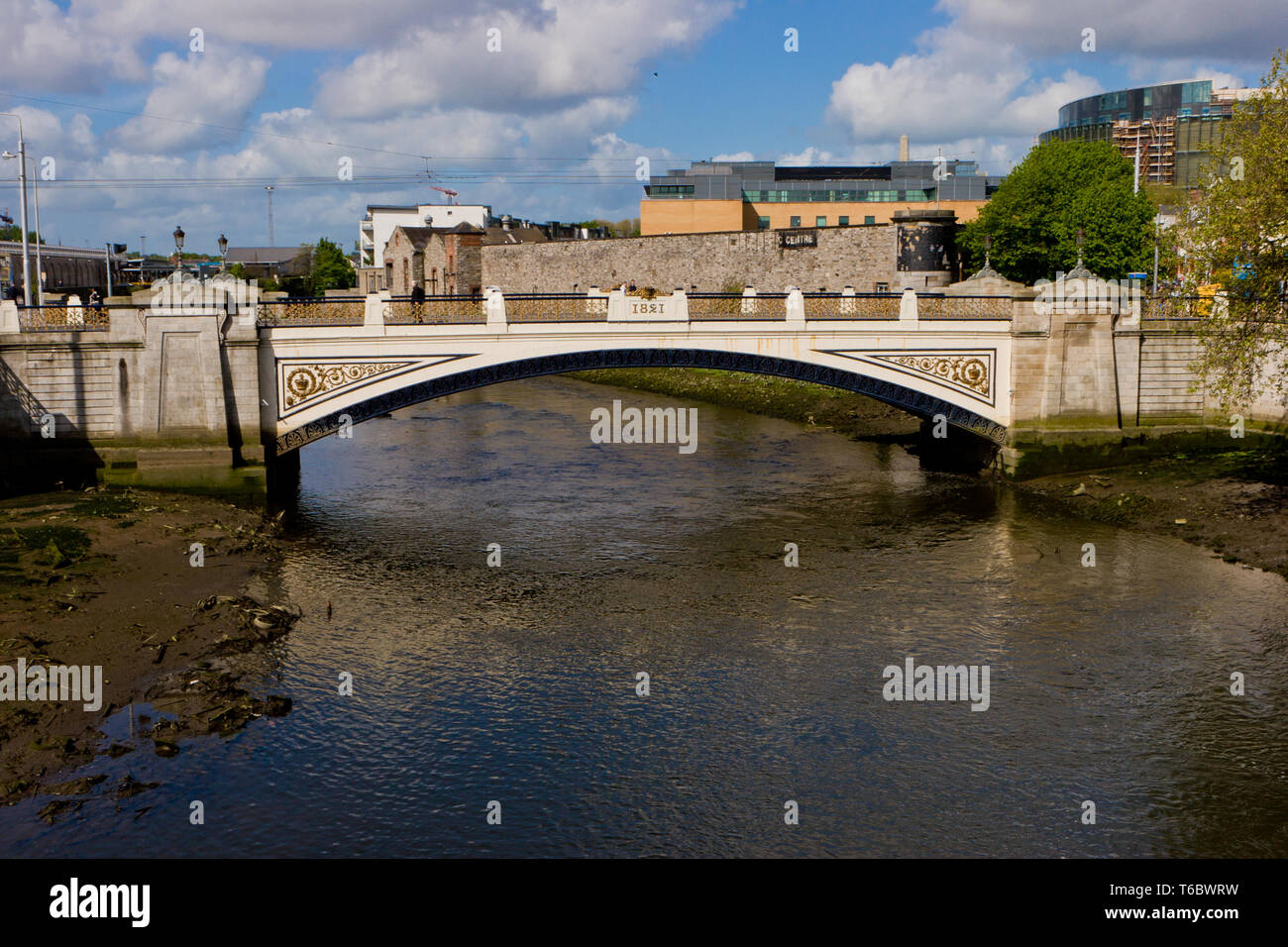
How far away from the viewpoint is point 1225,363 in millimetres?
27250

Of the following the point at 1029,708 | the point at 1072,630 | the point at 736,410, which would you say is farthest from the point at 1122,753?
the point at 736,410

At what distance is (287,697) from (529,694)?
3.87 meters

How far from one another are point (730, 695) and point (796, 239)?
52122 millimetres

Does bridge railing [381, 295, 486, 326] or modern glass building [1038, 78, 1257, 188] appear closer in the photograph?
bridge railing [381, 295, 486, 326]

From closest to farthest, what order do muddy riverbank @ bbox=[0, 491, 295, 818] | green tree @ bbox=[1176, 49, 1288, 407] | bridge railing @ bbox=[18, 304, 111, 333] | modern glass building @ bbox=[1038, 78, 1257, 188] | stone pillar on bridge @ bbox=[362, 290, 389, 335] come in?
muddy riverbank @ bbox=[0, 491, 295, 818] < green tree @ bbox=[1176, 49, 1288, 407] < bridge railing @ bbox=[18, 304, 111, 333] < stone pillar on bridge @ bbox=[362, 290, 389, 335] < modern glass building @ bbox=[1038, 78, 1257, 188]

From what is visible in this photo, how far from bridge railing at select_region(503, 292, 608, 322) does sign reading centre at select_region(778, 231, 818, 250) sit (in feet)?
119

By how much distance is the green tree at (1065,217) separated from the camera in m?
56.8

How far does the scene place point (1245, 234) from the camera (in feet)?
85.4

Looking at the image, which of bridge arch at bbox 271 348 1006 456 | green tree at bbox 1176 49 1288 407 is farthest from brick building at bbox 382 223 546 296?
green tree at bbox 1176 49 1288 407

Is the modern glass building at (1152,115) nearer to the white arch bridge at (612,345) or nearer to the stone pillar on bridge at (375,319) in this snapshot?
the white arch bridge at (612,345)

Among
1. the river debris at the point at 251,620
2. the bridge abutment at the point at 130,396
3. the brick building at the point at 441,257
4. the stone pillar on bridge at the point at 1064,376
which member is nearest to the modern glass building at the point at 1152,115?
the brick building at the point at 441,257

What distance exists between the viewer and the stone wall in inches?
2486

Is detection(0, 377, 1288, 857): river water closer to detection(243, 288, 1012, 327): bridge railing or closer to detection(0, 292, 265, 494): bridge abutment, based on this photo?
detection(0, 292, 265, 494): bridge abutment
